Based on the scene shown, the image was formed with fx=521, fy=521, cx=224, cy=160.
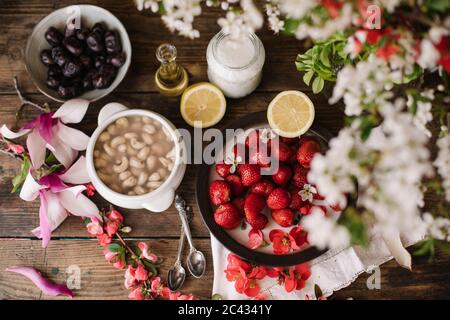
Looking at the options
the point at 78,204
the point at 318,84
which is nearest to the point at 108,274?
the point at 78,204

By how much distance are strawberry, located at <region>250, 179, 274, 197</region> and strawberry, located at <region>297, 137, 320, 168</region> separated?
8cm

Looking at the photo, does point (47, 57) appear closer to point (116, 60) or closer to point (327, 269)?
point (116, 60)

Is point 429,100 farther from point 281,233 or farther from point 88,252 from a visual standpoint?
point 88,252

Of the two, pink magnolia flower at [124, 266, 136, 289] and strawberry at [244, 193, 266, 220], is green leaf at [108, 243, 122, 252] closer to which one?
pink magnolia flower at [124, 266, 136, 289]

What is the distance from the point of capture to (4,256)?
1.09 m

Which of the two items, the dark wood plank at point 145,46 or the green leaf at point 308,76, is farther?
the dark wood plank at point 145,46

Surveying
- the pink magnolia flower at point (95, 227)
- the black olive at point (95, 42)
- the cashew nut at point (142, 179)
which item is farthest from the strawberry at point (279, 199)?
the black olive at point (95, 42)

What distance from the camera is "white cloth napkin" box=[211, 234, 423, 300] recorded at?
3.41 ft

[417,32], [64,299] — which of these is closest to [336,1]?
[417,32]

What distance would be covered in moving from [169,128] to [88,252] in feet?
1.05

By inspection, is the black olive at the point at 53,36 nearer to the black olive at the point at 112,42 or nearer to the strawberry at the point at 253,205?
the black olive at the point at 112,42

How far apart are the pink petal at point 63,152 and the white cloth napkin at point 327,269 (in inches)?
13.2

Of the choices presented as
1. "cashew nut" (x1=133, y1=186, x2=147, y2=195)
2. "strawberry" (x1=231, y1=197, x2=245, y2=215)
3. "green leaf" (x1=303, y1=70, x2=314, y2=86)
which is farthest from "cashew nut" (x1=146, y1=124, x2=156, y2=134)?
"green leaf" (x1=303, y1=70, x2=314, y2=86)

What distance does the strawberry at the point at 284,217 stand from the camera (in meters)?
1.00
